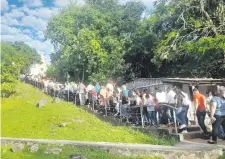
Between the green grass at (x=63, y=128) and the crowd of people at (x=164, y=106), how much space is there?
0.84 meters

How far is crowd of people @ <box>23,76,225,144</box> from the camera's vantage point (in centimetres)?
1079

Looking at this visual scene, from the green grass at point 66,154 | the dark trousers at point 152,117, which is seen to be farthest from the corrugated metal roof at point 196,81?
the green grass at point 66,154

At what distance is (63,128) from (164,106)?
528 centimetres

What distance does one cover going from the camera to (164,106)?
1370cm

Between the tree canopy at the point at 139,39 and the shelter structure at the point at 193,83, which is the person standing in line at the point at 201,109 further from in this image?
the tree canopy at the point at 139,39

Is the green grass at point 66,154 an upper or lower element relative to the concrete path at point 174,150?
lower

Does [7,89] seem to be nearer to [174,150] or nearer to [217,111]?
[174,150]

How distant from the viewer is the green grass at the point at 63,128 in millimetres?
14008

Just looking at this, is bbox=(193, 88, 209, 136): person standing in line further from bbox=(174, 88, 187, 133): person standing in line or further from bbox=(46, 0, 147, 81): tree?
bbox=(46, 0, 147, 81): tree

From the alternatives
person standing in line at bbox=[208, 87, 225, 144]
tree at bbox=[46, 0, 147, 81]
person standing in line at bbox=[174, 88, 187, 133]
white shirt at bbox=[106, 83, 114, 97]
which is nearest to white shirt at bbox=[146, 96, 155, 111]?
person standing in line at bbox=[174, 88, 187, 133]

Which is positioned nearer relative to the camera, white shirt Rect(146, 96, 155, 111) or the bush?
white shirt Rect(146, 96, 155, 111)

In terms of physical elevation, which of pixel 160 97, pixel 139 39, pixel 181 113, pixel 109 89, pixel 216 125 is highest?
pixel 139 39

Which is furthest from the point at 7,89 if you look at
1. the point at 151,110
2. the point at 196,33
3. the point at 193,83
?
the point at 151,110

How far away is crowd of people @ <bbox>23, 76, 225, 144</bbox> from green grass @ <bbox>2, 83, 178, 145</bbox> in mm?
845
